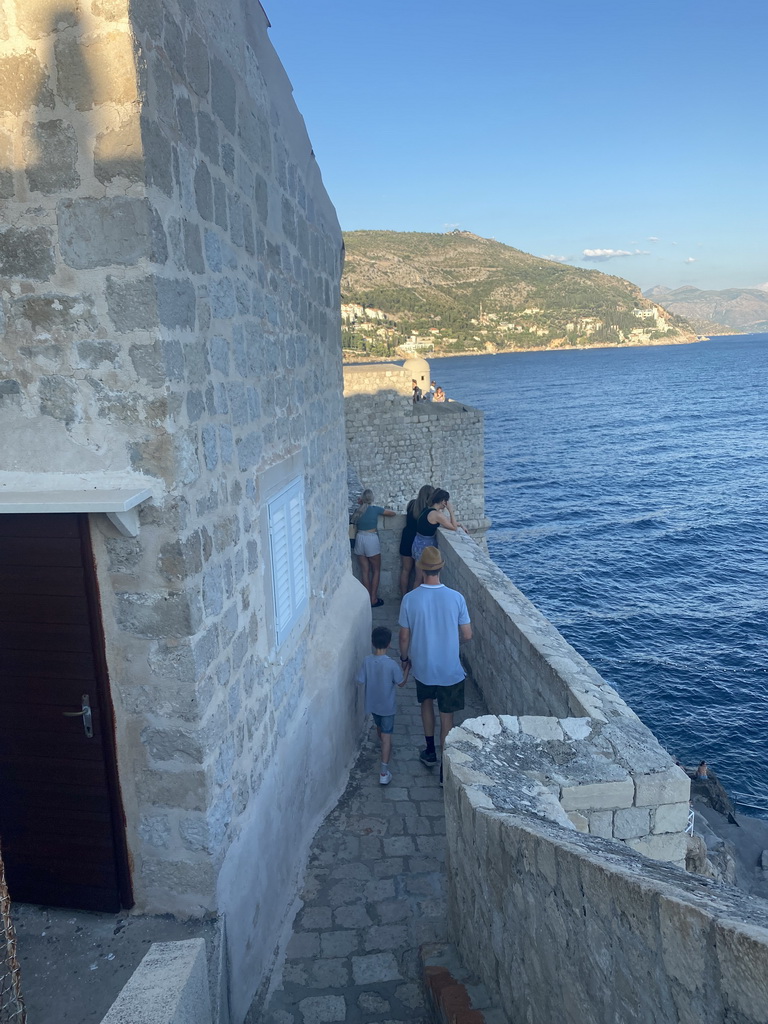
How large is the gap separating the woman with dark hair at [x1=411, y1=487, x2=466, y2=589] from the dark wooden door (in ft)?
15.7

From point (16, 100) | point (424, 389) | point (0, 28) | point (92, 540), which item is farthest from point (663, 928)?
point (424, 389)

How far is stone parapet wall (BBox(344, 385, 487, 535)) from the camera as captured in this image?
64.9 ft

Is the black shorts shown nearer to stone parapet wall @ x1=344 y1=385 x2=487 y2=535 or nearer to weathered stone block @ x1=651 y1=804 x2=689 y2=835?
weathered stone block @ x1=651 y1=804 x2=689 y2=835

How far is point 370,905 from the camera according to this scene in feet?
13.2

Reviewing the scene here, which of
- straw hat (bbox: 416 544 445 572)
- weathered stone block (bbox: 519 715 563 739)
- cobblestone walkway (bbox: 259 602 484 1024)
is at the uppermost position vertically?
straw hat (bbox: 416 544 445 572)

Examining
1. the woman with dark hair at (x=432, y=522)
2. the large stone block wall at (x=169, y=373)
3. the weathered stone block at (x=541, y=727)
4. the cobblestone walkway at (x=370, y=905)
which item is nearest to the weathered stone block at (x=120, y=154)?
the large stone block wall at (x=169, y=373)

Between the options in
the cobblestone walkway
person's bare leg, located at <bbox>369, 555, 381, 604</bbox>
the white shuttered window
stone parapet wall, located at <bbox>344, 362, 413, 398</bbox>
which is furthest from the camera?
stone parapet wall, located at <bbox>344, 362, 413, 398</bbox>

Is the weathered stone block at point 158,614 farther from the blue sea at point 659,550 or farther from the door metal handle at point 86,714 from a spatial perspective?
the blue sea at point 659,550

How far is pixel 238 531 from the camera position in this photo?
336 cm

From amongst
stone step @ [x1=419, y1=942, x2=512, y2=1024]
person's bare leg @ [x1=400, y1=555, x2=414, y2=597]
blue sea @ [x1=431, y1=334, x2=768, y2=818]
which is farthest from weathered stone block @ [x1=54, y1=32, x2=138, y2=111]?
blue sea @ [x1=431, y1=334, x2=768, y2=818]

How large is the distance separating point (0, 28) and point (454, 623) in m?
4.14

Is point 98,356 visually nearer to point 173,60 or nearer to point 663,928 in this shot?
point 173,60

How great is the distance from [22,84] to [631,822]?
13.4ft

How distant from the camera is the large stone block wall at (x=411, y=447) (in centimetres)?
1980
